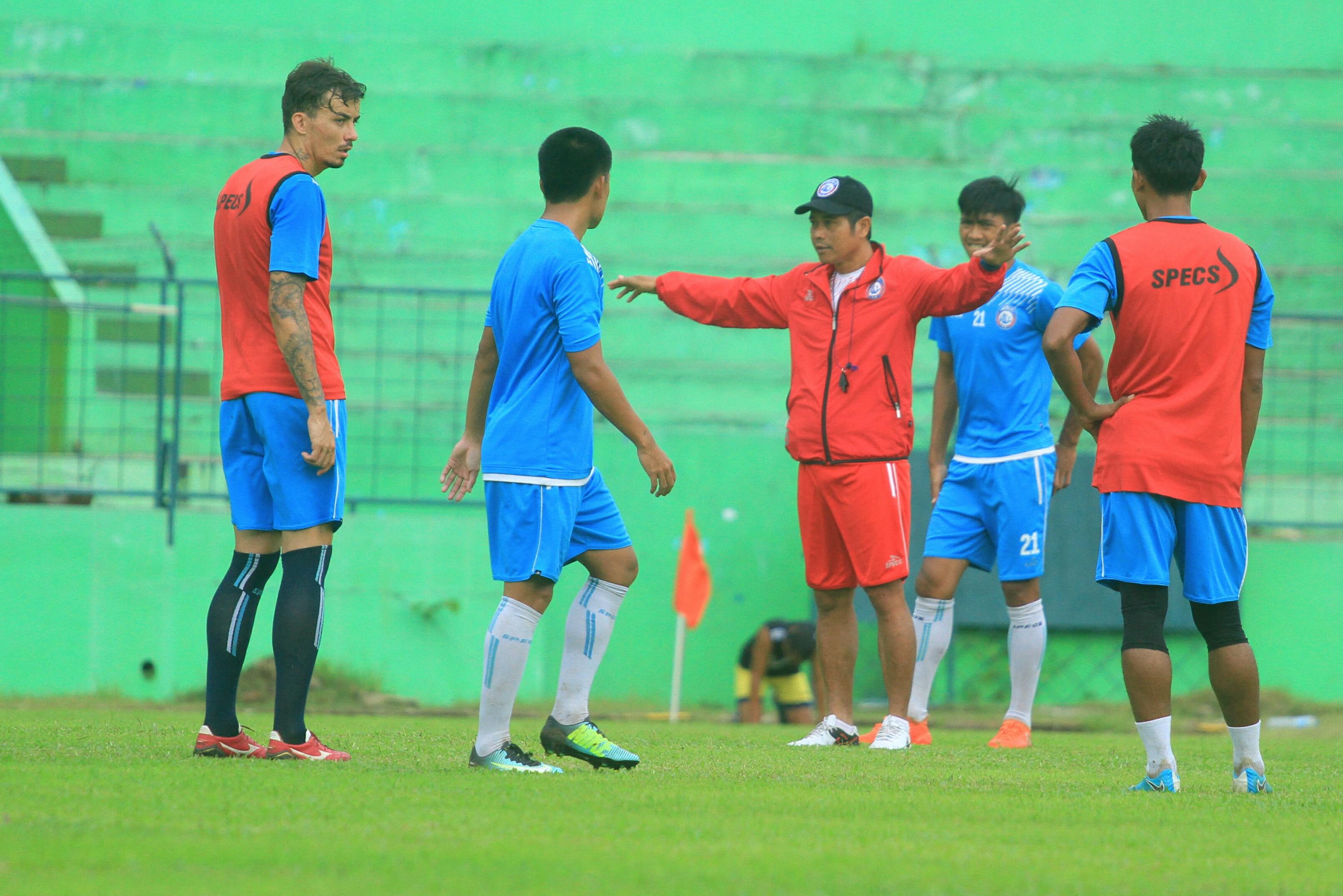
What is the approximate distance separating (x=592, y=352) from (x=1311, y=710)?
6847 mm

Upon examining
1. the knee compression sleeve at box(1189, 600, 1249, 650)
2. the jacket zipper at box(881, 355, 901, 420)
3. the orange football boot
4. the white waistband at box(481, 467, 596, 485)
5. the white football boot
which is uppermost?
the jacket zipper at box(881, 355, 901, 420)

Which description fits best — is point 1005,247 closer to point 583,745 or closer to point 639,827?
point 583,745

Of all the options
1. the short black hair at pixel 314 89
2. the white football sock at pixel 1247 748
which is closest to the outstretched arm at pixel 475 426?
the short black hair at pixel 314 89

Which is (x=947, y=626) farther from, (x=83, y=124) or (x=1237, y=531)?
(x=83, y=124)

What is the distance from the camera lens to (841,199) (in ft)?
19.7

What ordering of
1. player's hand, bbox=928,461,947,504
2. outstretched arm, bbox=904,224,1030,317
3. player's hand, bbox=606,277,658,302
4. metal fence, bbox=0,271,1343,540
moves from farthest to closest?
metal fence, bbox=0,271,1343,540 → player's hand, bbox=928,461,947,504 → player's hand, bbox=606,277,658,302 → outstretched arm, bbox=904,224,1030,317

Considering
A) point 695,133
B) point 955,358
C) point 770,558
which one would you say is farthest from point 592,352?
point 695,133

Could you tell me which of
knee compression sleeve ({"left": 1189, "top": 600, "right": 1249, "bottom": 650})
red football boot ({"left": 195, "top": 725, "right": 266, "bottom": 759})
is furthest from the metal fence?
knee compression sleeve ({"left": 1189, "top": 600, "right": 1249, "bottom": 650})

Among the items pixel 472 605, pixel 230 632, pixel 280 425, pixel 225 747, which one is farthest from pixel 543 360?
pixel 472 605

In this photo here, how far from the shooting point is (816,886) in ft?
8.82

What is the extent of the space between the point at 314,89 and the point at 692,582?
508 centimetres

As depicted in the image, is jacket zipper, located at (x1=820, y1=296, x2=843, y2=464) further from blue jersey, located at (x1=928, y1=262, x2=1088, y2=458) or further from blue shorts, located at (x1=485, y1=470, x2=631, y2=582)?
blue shorts, located at (x1=485, y1=470, x2=631, y2=582)

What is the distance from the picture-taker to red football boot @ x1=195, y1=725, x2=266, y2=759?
180 inches

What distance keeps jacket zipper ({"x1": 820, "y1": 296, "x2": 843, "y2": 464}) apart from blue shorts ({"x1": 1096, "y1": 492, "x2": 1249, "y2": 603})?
5.82ft
